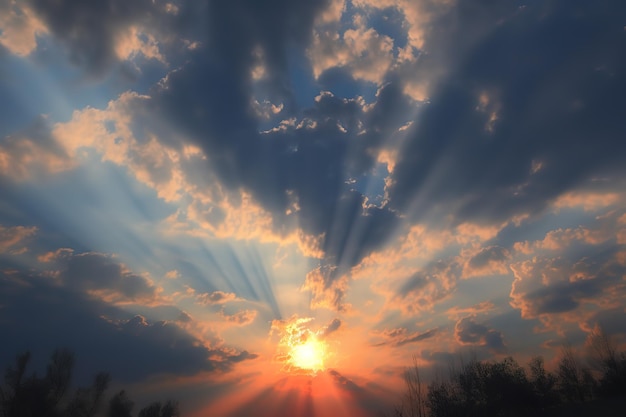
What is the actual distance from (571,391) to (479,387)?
38.9 m

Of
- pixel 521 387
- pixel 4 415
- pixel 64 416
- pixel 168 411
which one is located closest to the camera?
pixel 4 415

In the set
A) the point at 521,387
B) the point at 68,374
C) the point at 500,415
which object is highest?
the point at 68,374

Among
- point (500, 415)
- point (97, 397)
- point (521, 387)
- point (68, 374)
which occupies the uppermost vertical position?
point (68, 374)

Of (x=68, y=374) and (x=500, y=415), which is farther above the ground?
(x=68, y=374)

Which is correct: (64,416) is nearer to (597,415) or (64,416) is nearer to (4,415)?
(4,415)

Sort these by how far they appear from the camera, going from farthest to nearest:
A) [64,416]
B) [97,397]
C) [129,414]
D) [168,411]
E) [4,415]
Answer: [168,411], [129,414], [97,397], [64,416], [4,415]

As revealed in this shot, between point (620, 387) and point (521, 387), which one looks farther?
point (620, 387)

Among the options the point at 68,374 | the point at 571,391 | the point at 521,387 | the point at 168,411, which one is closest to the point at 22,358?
the point at 68,374

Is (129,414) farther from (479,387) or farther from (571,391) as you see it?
(571,391)

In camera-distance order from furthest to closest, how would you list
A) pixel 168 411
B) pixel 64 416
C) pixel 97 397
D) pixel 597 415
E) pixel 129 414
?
pixel 168 411
pixel 129 414
pixel 97 397
pixel 64 416
pixel 597 415

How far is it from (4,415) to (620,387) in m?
136

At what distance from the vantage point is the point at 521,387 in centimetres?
6831

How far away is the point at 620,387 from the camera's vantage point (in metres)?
79.0

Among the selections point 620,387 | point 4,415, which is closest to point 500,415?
point 620,387
